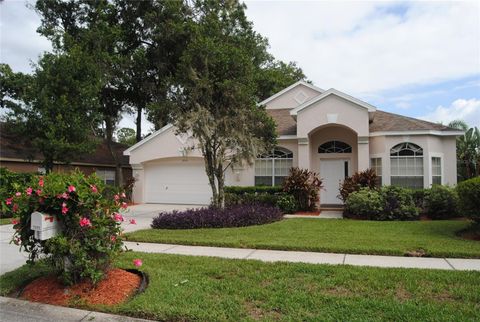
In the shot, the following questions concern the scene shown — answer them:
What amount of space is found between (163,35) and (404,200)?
55.6 ft

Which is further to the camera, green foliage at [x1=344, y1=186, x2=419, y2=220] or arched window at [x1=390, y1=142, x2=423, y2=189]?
arched window at [x1=390, y1=142, x2=423, y2=189]

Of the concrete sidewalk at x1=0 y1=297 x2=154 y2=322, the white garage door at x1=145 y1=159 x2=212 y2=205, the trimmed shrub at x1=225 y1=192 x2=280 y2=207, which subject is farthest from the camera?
the white garage door at x1=145 y1=159 x2=212 y2=205

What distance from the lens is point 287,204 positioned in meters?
15.0

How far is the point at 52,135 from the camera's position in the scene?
16.4 m

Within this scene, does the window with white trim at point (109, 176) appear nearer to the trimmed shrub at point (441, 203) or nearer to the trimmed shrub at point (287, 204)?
the trimmed shrub at point (287, 204)

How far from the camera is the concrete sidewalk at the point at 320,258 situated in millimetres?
6648

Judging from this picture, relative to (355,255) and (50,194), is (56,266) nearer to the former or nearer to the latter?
(50,194)

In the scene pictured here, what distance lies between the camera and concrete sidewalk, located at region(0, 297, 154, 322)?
4.50 metres

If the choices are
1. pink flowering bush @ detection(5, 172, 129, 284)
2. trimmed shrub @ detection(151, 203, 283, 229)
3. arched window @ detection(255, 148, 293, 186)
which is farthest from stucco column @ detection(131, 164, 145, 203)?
pink flowering bush @ detection(5, 172, 129, 284)

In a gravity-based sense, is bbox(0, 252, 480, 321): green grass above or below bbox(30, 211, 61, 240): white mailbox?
below

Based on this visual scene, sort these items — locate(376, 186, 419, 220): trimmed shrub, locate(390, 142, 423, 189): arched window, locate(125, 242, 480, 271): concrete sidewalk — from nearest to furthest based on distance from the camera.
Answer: locate(125, 242, 480, 271): concrete sidewalk
locate(376, 186, 419, 220): trimmed shrub
locate(390, 142, 423, 189): arched window

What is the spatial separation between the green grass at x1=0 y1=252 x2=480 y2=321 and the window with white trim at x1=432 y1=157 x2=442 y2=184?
10726 millimetres

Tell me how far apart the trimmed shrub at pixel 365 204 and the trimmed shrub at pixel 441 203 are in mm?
1849

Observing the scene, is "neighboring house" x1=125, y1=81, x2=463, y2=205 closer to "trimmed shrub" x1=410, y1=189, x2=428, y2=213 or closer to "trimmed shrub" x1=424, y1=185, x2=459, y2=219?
"trimmed shrub" x1=410, y1=189, x2=428, y2=213
